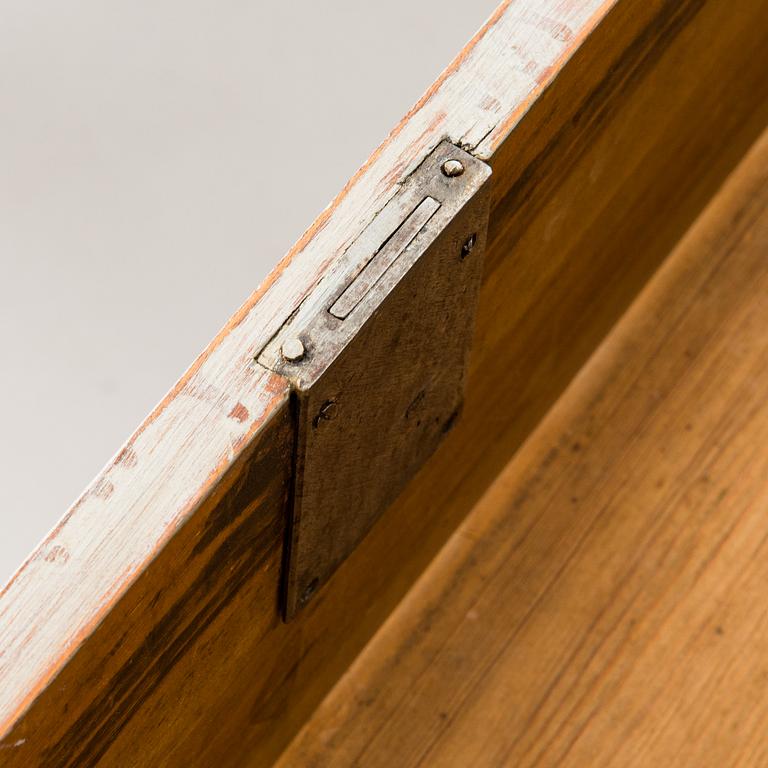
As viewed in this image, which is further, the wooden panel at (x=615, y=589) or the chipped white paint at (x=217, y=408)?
the wooden panel at (x=615, y=589)

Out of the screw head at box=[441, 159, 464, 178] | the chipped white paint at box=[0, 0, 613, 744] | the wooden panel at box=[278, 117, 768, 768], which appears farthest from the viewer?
the wooden panel at box=[278, 117, 768, 768]

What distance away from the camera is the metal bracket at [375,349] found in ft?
1.91

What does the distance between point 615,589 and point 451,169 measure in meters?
0.47

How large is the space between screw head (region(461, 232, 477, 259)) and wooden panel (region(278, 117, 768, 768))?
391mm

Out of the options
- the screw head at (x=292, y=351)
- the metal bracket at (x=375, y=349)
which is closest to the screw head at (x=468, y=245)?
the metal bracket at (x=375, y=349)

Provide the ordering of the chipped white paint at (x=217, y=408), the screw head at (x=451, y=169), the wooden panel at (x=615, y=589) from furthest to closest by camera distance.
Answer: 1. the wooden panel at (x=615, y=589)
2. the screw head at (x=451, y=169)
3. the chipped white paint at (x=217, y=408)

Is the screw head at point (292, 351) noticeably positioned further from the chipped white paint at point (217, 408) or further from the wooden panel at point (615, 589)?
the wooden panel at point (615, 589)

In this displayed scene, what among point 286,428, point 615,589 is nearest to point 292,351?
point 286,428

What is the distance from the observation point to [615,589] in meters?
1.00

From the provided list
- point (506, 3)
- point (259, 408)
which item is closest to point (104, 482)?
point (259, 408)

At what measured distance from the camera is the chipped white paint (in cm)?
51

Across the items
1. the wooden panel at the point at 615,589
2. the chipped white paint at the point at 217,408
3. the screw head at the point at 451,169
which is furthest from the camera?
the wooden panel at the point at 615,589

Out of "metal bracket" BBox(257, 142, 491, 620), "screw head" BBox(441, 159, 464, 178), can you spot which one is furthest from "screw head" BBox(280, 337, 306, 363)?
"screw head" BBox(441, 159, 464, 178)

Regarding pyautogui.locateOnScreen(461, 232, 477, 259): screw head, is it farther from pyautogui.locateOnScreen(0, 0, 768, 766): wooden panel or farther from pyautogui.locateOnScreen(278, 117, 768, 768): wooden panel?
pyautogui.locateOnScreen(278, 117, 768, 768): wooden panel
